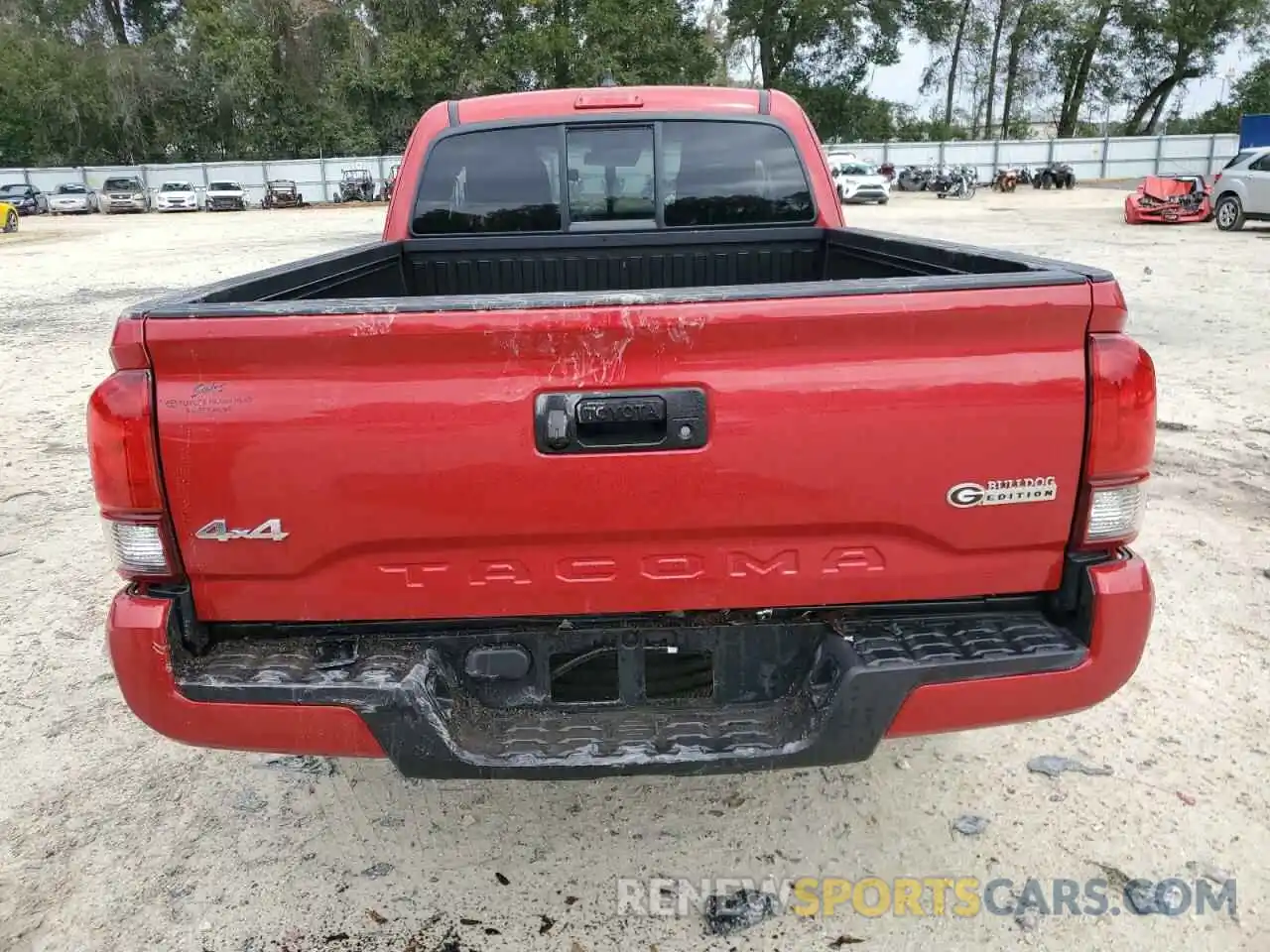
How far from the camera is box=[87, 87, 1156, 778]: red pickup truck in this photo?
196 cm

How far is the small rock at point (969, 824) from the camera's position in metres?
2.79

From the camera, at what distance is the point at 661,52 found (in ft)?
153

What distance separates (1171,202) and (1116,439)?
22.3 meters

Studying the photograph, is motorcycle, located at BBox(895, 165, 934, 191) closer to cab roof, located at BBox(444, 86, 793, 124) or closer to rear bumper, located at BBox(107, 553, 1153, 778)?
cab roof, located at BBox(444, 86, 793, 124)

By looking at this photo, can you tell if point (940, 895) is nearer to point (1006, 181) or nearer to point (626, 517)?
point (626, 517)

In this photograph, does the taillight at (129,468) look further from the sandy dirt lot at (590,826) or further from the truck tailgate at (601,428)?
the sandy dirt lot at (590,826)

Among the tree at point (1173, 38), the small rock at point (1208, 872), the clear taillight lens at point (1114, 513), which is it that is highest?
the tree at point (1173, 38)

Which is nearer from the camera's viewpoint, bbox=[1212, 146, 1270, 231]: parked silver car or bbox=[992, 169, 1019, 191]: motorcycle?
bbox=[1212, 146, 1270, 231]: parked silver car

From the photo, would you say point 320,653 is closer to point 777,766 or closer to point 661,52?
point 777,766

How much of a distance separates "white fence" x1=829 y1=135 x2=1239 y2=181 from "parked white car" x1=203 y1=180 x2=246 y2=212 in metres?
29.5

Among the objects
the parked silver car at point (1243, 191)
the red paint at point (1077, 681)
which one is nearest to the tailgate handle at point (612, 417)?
the red paint at point (1077, 681)

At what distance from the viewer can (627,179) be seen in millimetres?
4328

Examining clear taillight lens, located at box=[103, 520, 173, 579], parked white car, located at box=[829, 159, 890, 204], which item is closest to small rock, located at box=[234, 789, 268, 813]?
clear taillight lens, located at box=[103, 520, 173, 579]

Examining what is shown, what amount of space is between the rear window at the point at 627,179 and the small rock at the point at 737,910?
291 centimetres
